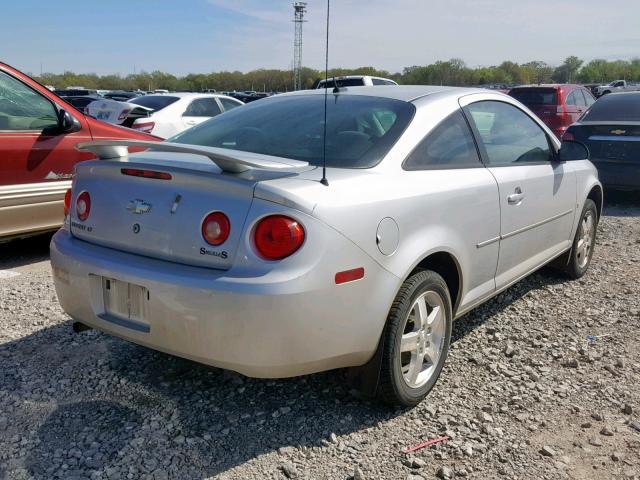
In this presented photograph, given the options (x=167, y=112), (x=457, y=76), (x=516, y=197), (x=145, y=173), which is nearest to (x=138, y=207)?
(x=145, y=173)

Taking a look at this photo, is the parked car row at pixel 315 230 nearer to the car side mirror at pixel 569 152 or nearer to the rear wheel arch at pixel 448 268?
the rear wheel arch at pixel 448 268

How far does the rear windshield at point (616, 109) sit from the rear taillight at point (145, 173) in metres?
7.42

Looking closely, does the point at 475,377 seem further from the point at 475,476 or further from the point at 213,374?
the point at 213,374

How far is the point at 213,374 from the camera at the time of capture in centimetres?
328

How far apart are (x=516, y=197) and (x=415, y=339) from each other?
1.25 m

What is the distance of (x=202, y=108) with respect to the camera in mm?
11609

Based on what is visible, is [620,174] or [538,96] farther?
[538,96]

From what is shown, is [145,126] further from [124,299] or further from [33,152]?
[124,299]

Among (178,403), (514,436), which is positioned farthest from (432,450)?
(178,403)

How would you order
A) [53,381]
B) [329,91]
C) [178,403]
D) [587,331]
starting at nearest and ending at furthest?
[178,403] < [53,381] < [329,91] < [587,331]

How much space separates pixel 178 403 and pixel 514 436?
61.4 inches

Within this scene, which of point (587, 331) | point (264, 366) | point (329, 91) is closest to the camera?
point (264, 366)

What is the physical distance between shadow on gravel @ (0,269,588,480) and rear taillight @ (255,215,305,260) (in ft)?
2.89

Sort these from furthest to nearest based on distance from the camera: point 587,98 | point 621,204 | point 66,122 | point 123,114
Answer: point 587,98
point 123,114
point 621,204
point 66,122
